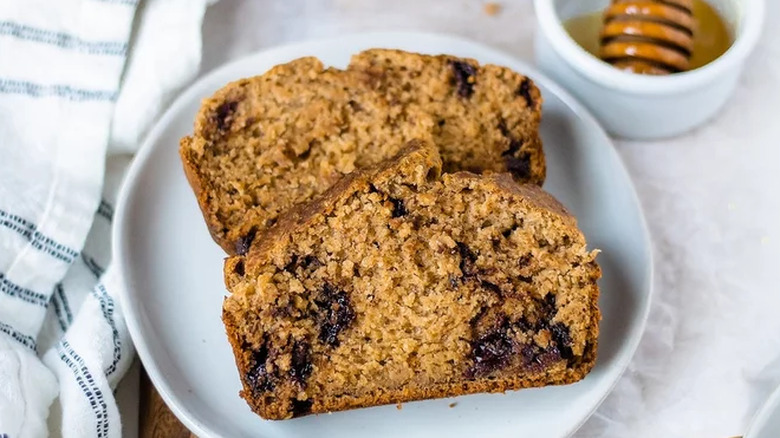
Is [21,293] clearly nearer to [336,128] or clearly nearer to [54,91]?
[54,91]

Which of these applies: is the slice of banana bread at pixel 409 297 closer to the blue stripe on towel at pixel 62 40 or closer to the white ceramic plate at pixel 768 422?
the white ceramic plate at pixel 768 422

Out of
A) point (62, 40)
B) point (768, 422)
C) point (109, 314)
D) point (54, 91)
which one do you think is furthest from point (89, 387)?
point (768, 422)

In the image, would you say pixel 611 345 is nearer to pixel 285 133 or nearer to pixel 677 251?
pixel 677 251

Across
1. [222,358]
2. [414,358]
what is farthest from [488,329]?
[222,358]

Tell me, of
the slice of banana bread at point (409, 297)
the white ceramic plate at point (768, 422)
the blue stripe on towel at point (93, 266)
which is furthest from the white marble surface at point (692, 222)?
the blue stripe on towel at point (93, 266)

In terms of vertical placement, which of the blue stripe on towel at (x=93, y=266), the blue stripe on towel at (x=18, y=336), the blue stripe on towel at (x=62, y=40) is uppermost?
the blue stripe on towel at (x=62, y=40)

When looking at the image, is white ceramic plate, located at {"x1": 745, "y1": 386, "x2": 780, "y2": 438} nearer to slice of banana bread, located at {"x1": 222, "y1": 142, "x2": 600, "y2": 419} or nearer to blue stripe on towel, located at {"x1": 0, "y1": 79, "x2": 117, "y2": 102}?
slice of banana bread, located at {"x1": 222, "y1": 142, "x2": 600, "y2": 419}
